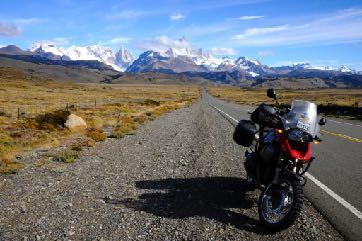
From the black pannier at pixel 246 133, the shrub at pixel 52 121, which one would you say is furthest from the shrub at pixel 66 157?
the shrub at pixel 52 121

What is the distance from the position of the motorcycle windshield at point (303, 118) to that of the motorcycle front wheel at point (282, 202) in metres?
0.93

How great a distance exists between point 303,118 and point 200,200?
2.79m

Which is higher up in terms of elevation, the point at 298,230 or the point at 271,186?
the point at 271,186

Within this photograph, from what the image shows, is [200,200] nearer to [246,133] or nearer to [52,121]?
[246,133]

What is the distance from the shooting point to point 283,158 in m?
7.08

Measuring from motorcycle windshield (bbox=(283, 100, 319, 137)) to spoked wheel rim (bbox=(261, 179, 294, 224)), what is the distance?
105cm

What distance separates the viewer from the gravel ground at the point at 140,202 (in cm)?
661

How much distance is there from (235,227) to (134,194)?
2887 mm

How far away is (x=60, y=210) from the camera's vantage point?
7.72 m

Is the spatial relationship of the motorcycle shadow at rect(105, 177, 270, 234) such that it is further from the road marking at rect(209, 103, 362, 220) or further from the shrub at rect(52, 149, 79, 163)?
the shrub at rect(52, 149, 79, 163)

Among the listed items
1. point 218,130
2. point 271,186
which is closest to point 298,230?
point 271,186

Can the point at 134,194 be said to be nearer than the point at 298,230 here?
No

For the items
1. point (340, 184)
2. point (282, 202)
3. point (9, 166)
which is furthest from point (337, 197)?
point (9, 166)

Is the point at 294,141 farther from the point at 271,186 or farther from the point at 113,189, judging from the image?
the point at 113,189
